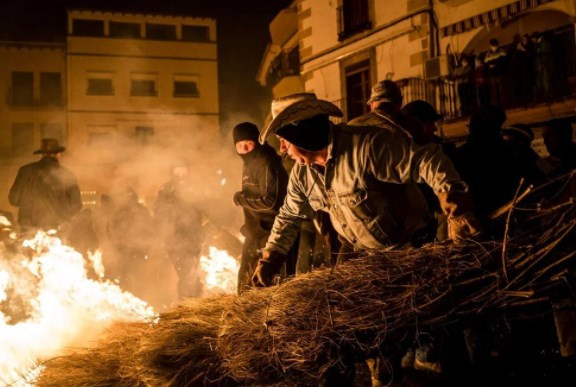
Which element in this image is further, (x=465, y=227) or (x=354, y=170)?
(x=354, y=170)

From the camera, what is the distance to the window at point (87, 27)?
36031 mm

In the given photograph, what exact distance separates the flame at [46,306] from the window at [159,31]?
32.8 m

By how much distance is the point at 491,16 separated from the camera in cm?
1281

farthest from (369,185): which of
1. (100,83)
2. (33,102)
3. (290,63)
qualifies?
(33,102)

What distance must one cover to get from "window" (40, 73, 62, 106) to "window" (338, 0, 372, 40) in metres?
25.7

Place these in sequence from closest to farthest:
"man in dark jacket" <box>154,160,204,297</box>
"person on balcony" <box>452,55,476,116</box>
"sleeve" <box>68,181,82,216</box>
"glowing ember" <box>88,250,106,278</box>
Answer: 1. "sleeve" <box>68,181,82,216</box>
2. "man in dark jacket" <box>154,160,204,297</box>
3. "glowing ember" <box>88,250,106,278</box>
4. "person on balcony" <box>452,55,476,116</box>

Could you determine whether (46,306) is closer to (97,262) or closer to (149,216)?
(97,262)

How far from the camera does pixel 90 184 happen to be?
86.4 ft

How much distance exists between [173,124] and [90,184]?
12739 mm

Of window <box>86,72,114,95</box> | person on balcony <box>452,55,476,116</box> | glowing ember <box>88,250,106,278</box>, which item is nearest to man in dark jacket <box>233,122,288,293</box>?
glowing ember <box>88,250,106,278</box>

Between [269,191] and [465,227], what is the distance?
360 centimetres

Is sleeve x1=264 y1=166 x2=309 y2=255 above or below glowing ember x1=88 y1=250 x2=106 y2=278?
above

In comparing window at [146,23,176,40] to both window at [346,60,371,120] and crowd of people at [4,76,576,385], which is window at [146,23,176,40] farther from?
crowd of people at [4,76,576,385]

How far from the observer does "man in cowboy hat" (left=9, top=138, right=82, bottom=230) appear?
7.89 metres
